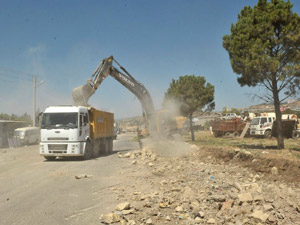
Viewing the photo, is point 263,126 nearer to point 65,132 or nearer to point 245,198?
point 65,132

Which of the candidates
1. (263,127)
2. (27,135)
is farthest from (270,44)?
(27,135)

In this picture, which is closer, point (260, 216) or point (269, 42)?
point (260, 216)

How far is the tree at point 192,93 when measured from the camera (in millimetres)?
24406

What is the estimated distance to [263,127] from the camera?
2634 cm

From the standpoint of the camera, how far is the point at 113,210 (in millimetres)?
5773

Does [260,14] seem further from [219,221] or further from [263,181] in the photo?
[219,221]

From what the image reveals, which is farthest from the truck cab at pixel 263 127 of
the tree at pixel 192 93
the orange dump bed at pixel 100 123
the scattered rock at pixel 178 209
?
the scattered rock at pixel 178 209

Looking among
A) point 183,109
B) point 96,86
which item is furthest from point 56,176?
point 183,109

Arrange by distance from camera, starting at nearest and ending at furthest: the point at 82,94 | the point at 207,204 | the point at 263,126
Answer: the point at 207,204
the point at 82,94
the point at 263,126

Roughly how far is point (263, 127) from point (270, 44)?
14.0 metres

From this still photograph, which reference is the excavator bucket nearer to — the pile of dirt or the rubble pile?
the pile of dirt

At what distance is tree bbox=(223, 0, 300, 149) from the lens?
13469 mm

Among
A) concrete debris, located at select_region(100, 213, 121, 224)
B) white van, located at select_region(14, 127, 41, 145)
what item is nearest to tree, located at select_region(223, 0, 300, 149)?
concrete debris, located at select_region(100, 213, 121, 224)

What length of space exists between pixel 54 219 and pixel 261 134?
24.2 metres
